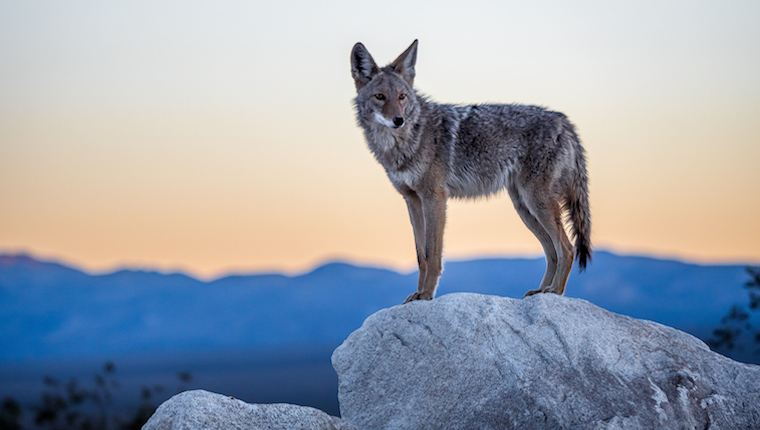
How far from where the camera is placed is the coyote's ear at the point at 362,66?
27.2 ft

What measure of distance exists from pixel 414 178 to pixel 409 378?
2373 millimetres

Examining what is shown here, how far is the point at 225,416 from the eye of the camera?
6.21 m

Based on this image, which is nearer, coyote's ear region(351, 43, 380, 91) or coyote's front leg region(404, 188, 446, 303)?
coyote's front leg region(404, 188, 446, 303)

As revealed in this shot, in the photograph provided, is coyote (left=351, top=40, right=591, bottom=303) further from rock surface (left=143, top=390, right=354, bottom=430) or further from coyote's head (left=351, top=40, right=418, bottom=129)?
rock surface (left=143, top=390, right=354, bottom=430)

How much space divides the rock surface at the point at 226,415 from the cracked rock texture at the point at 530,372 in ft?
3.48

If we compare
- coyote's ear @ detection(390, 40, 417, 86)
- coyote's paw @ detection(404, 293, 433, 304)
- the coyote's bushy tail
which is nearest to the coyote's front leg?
coyote's paw @ detection(404, 293, 433, 304)

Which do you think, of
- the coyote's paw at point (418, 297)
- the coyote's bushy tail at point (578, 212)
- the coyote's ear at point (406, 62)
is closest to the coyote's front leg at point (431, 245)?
the coyote's paw at point (418, 297)

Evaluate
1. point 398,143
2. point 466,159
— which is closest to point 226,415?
point 398,143

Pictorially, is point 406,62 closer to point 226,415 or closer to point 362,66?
point 362,66

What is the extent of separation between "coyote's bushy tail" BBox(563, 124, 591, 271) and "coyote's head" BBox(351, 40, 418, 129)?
215 cm

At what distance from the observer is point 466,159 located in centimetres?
859

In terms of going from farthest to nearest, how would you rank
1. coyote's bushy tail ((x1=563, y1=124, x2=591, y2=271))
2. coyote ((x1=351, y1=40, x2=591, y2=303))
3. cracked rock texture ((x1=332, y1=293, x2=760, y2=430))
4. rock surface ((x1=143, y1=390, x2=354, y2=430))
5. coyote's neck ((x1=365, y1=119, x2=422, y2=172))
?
coyote's bushy tail ((x1=563, y1=124, x2=591, y2=271))
coyote's neck ((x1=365, y1=119, x2=422, y2=172))
coyote ((x1=351, y1=40, x2=591, y2=303))
cracked rock texture ((x1=332, y1=293, x2=760, y2=430))
rock surface ((x1=143, y1=390, x2=354, y2=430))

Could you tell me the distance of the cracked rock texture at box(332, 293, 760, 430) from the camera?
6.69 m

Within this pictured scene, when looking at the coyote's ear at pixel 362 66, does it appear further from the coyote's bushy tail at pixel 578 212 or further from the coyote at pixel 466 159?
the coyote's bushy tail at pixel 578 212
